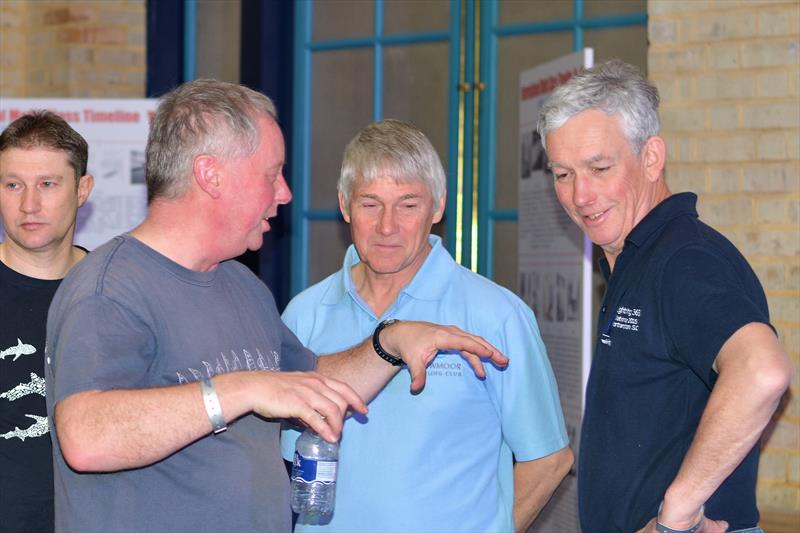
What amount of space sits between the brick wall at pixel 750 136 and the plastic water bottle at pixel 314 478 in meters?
2.47

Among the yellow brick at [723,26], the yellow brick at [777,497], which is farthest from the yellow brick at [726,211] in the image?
the yellow brick at [777,497]

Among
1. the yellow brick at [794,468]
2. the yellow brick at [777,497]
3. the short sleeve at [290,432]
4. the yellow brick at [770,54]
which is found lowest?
the yellow brick at [777,497]

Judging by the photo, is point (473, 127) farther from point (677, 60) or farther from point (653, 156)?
point (653, 156)

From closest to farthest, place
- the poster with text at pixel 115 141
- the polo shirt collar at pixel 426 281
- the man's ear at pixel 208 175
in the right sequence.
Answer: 1. the man's ear at pixel 208 175
2. the polo shirt collar at pixel 426 281
3. the poster with text at pixel 115 141

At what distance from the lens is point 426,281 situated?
8.95 feet

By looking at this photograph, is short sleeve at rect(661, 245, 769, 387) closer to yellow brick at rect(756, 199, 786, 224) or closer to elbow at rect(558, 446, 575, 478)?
elbow at rect(558, 446, 575, 478)

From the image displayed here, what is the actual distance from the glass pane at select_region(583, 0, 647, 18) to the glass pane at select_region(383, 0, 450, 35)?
2.71 ft

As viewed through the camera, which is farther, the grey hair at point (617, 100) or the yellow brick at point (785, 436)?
the yellow brick at point (785, 436)

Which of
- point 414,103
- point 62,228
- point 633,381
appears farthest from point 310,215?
point 633,381

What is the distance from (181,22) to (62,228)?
3674 millimetres

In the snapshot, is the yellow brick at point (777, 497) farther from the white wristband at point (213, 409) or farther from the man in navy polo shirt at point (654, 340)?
the white wristband at point (213, 409)

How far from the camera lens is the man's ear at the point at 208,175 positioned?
209 cm

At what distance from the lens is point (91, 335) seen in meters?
1.83

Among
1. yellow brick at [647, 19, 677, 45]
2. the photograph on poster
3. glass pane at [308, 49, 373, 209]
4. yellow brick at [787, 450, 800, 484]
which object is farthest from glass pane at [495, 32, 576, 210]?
yellow brick at [787, 450, 800, 484]
